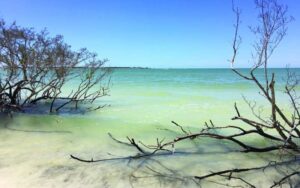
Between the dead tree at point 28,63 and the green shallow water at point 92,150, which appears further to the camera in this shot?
the dead tree at point 28,63

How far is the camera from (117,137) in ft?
28.0

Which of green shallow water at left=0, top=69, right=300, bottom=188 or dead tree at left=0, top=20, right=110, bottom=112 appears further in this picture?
dead tree at left=0, top=20, right=110, bottom=112

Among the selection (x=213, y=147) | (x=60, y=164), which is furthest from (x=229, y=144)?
(x=60, y=164)

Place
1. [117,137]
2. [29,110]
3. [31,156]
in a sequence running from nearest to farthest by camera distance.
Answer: [31,156] < [117,137] < [29,110]

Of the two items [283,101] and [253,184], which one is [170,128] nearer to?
[253,184]

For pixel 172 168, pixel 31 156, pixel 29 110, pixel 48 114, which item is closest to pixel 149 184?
pixel 172 168

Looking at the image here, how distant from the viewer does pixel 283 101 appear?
1542 centimetres

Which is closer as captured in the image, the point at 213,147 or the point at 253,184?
the point at 253,184

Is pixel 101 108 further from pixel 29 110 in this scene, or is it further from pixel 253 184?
pixel 253 184

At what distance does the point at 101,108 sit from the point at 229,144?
718cm

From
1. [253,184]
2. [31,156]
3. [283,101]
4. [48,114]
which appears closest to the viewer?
[253,184]

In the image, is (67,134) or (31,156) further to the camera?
(67,134)

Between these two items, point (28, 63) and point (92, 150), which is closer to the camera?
point (92, 150)

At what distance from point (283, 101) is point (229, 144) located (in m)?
8.65
